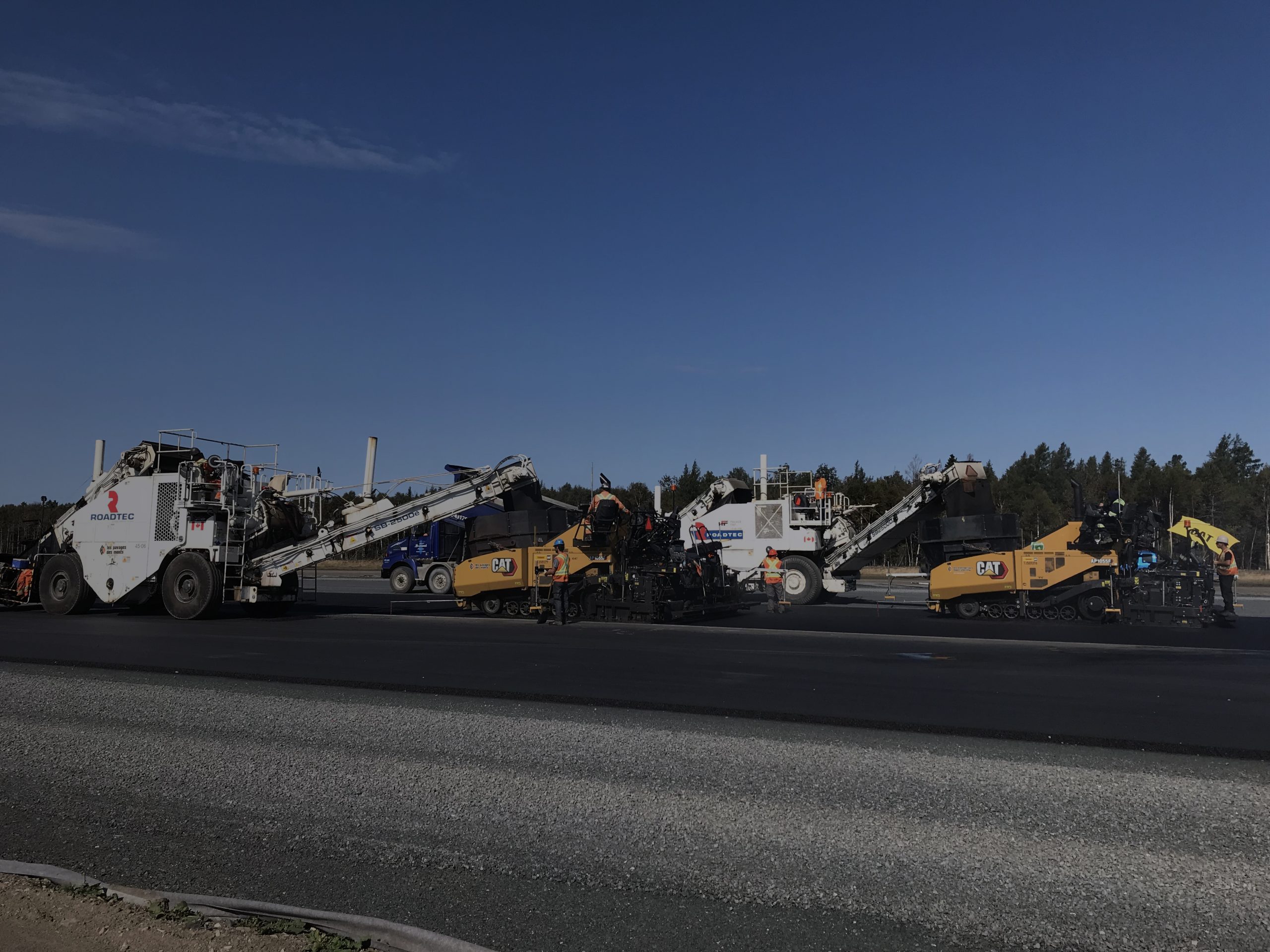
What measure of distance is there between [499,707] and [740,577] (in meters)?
16.4

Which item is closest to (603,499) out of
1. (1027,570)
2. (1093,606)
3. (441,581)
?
(1027,570)

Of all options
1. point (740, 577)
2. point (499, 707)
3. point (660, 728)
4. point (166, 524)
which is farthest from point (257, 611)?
point (660, 728)

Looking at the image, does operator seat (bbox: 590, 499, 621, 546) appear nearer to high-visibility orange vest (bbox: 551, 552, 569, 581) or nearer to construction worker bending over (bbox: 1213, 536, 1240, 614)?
high-visibility orange vest (bbox: 551, 552, 569, 581)

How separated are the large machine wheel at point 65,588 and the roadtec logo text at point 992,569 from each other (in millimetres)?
18784

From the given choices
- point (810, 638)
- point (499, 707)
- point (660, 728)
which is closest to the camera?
point (660, 728)

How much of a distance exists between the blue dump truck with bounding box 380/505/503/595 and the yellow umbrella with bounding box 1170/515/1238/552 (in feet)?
59.3

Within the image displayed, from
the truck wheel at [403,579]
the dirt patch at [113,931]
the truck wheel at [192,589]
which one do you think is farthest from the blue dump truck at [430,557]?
the dirt patch at [113,931]

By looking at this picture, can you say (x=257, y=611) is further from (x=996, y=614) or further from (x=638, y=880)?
(x=638, y=880)

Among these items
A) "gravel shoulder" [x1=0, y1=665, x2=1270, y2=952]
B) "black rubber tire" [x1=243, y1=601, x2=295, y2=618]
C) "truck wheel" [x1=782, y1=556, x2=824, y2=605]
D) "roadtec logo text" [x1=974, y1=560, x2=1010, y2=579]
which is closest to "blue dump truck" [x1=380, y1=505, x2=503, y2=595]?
"black rubber tire" [x1=243, y1=601, x2=295, y2=618]

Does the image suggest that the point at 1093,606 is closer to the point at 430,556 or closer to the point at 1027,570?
the point at 1027,570

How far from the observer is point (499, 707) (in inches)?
331

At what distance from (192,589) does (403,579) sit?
9039 millimetres

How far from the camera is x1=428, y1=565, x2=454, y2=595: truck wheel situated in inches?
1064

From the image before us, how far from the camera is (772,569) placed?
22.5 m
